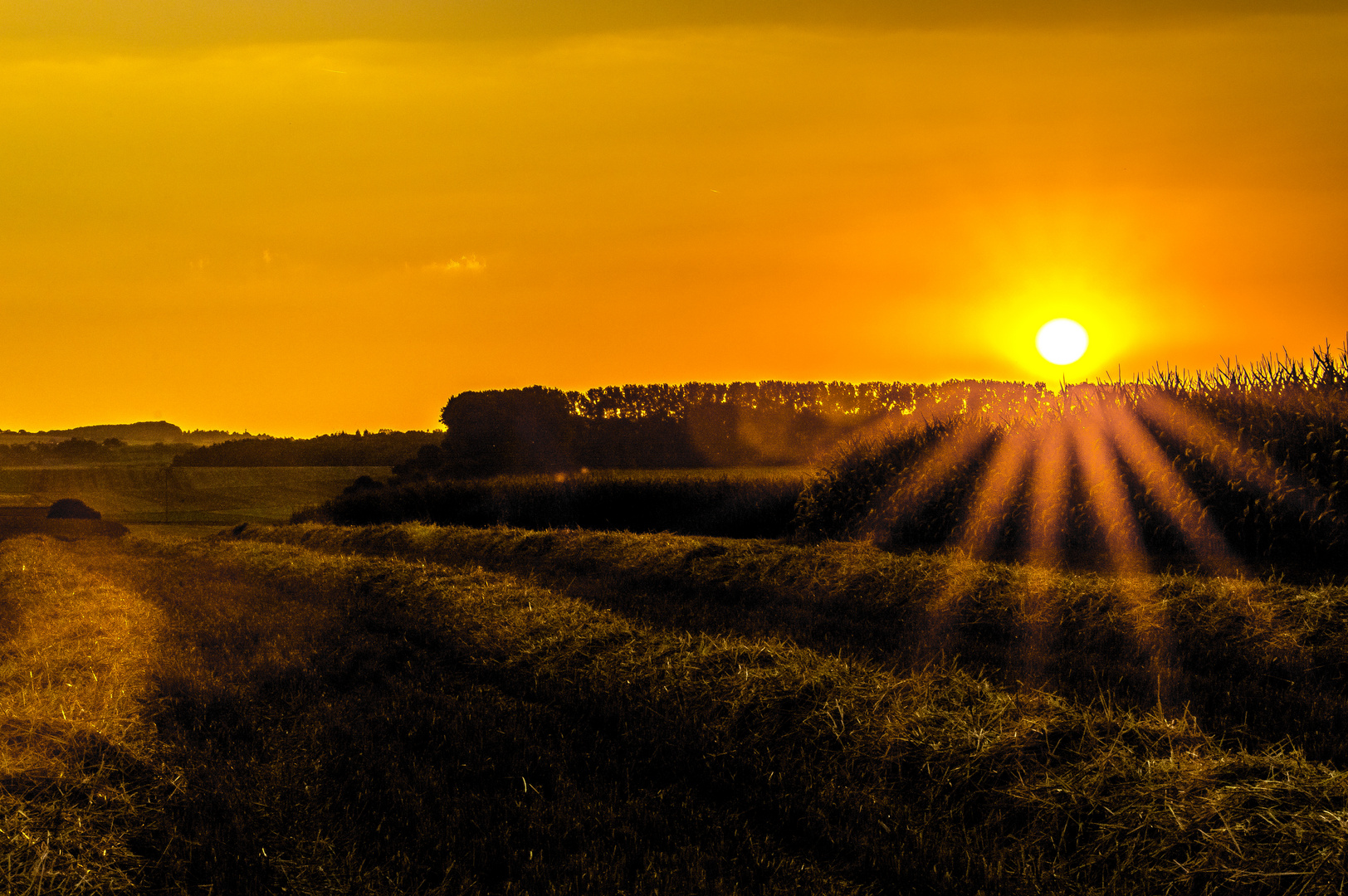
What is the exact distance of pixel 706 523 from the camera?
66.4 feet

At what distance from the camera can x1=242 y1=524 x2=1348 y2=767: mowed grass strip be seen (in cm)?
589

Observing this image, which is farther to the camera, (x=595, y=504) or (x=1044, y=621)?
(x=595, y=504)

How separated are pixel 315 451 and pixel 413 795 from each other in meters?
57.9

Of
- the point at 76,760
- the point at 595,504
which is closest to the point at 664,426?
the point at 595,504

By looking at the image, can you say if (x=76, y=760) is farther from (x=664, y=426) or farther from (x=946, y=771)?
(x=664, y=426)

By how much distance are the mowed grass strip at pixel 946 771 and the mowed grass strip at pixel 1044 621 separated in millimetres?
778

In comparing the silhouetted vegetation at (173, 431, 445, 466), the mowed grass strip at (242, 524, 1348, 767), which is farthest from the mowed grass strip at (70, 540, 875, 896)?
the silhouetted vegetation at (173, 431, 445, 466)

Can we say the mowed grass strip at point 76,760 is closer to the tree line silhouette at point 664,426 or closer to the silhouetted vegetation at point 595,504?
the silhouetted vegetation at point 595,504

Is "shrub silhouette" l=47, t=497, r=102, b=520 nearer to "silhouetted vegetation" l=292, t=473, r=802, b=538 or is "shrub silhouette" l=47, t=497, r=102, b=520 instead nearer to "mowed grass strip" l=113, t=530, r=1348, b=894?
"silhouetted vegetation" l=292, t=473, r=802, b=538

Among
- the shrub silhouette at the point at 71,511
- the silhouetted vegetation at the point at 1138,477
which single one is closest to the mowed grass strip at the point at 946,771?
the silhouetted vegetation at the point at 1138,477

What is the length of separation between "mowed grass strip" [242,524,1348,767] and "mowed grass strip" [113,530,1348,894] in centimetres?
78

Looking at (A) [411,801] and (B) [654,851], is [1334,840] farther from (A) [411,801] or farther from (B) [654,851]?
→ (A) [411,801]

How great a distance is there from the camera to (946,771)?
180 inches

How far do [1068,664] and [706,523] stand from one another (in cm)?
1368
